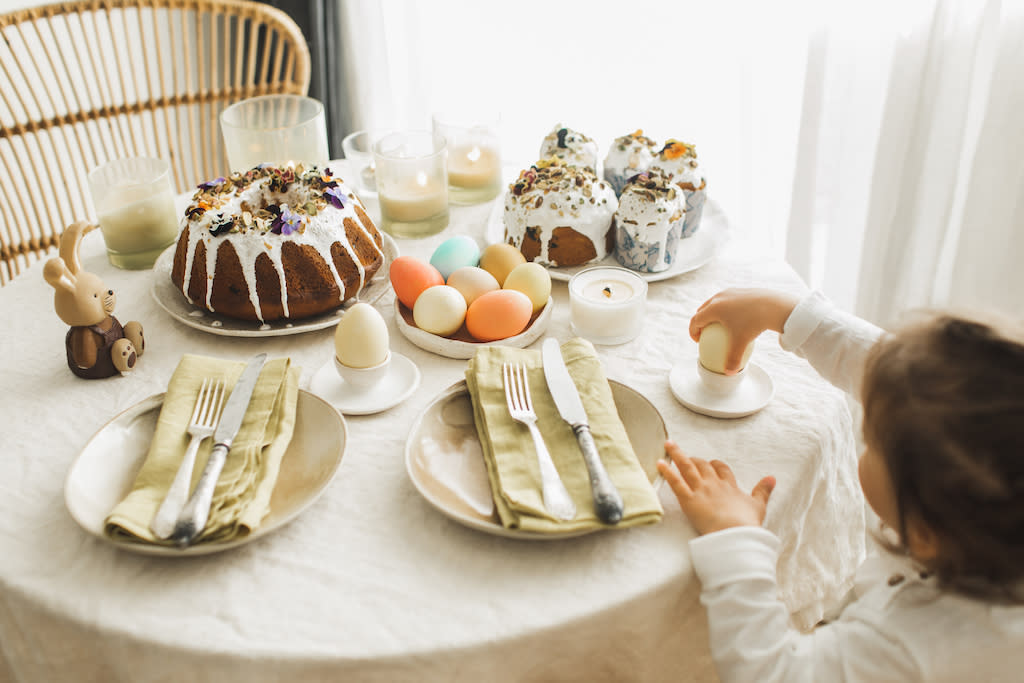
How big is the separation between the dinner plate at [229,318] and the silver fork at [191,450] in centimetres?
15

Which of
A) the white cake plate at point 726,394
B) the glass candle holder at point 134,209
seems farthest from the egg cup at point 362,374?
the glass candle holder at point 134,209

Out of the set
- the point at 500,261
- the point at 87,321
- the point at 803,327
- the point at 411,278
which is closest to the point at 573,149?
the point at 500,261

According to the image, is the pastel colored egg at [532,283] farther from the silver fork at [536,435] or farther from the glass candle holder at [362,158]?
the glass candle holder at [362,158]

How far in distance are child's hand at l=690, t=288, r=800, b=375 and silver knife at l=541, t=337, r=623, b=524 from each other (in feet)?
0.63

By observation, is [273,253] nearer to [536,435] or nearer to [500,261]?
[500,261]

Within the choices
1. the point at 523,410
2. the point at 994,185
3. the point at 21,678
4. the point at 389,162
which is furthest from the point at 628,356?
the point at 994,185

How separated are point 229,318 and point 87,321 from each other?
0.59 feet

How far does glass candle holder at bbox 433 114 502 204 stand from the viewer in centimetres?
139

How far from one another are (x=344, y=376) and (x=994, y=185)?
1.31 metres

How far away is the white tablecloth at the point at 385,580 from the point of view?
0.65 m

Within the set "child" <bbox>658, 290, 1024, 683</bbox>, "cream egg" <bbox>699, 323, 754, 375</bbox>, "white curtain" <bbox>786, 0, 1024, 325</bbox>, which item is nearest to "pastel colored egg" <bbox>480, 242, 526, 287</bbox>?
"cream egg" <bbox>699, 323, 754, 375</bbox>

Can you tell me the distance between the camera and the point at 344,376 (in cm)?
93

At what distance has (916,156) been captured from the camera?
165 cm

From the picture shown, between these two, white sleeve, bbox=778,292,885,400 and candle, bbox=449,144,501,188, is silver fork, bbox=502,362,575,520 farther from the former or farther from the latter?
Answer: candle, bbox=449,144,501,188
